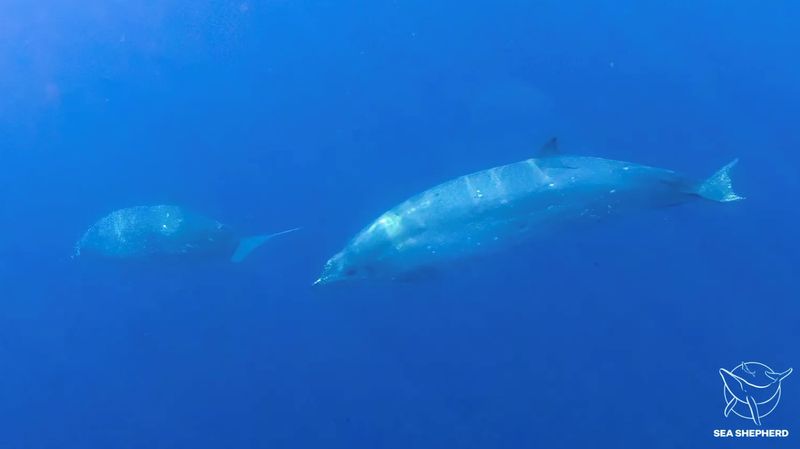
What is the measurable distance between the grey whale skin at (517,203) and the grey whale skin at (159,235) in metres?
2.56

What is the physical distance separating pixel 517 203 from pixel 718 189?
248cm

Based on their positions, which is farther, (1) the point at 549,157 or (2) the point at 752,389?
(2) the point at 752,389

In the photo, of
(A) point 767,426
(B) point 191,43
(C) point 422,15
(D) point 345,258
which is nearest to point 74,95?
(B) point 191,43

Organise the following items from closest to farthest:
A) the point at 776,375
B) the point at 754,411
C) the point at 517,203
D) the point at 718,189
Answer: the point at 517,203
the point at 718,189
the point at 754,411
the point at 776,375

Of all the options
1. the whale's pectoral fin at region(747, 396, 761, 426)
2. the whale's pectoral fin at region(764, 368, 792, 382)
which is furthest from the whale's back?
the whale's pectoral fin at region(764, 368, 792, 382)

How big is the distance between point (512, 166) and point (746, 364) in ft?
18.3

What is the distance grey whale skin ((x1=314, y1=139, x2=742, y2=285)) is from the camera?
6398mm

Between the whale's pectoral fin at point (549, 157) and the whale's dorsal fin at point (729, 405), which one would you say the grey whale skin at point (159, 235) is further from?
the whale's dorsal fin at point (729, 405)

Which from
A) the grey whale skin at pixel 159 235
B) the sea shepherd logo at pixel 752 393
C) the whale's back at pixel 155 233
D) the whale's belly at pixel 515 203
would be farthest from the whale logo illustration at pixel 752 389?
the whale's back at pixel 155 233

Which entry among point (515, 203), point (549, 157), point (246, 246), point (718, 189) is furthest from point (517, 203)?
point (246, 246)

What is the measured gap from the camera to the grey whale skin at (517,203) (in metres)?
6.40

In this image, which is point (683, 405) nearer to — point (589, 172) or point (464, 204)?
point (589, 172)

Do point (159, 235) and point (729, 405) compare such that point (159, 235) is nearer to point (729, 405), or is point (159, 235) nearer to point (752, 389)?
point (729, 405)

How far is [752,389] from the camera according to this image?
862cm
